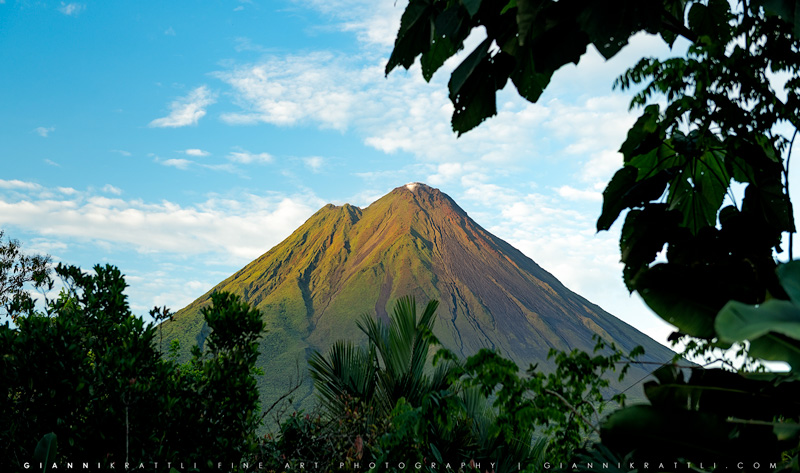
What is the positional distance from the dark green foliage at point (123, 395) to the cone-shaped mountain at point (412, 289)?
65451mm

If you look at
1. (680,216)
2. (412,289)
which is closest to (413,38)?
(680,216)

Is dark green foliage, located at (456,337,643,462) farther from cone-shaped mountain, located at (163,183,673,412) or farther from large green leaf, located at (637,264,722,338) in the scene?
cone-shaped mountain, located at (163,183,673,412)

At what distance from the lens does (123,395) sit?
3.12 metres

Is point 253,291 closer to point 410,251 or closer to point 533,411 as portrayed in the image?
point 410,251

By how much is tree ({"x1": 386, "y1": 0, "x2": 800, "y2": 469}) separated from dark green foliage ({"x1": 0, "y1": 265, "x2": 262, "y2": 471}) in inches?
91.8

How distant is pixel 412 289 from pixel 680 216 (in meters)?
76.6

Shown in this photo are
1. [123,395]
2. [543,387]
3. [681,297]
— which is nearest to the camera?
[681,297]

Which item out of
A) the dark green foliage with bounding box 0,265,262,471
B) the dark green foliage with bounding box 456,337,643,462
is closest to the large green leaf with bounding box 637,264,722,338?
the dark green foliage with bounding box 456,337,643,462

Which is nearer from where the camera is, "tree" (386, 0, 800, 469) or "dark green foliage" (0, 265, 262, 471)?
"tree" (386, 0, 800, 469)

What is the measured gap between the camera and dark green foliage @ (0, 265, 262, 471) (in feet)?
10.0

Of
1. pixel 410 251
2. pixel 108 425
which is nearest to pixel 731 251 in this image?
pixel 108 425

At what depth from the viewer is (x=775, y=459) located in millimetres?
1239

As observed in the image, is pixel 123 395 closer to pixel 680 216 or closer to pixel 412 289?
pixel 680 216

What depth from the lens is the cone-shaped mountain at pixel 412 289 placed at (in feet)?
247
